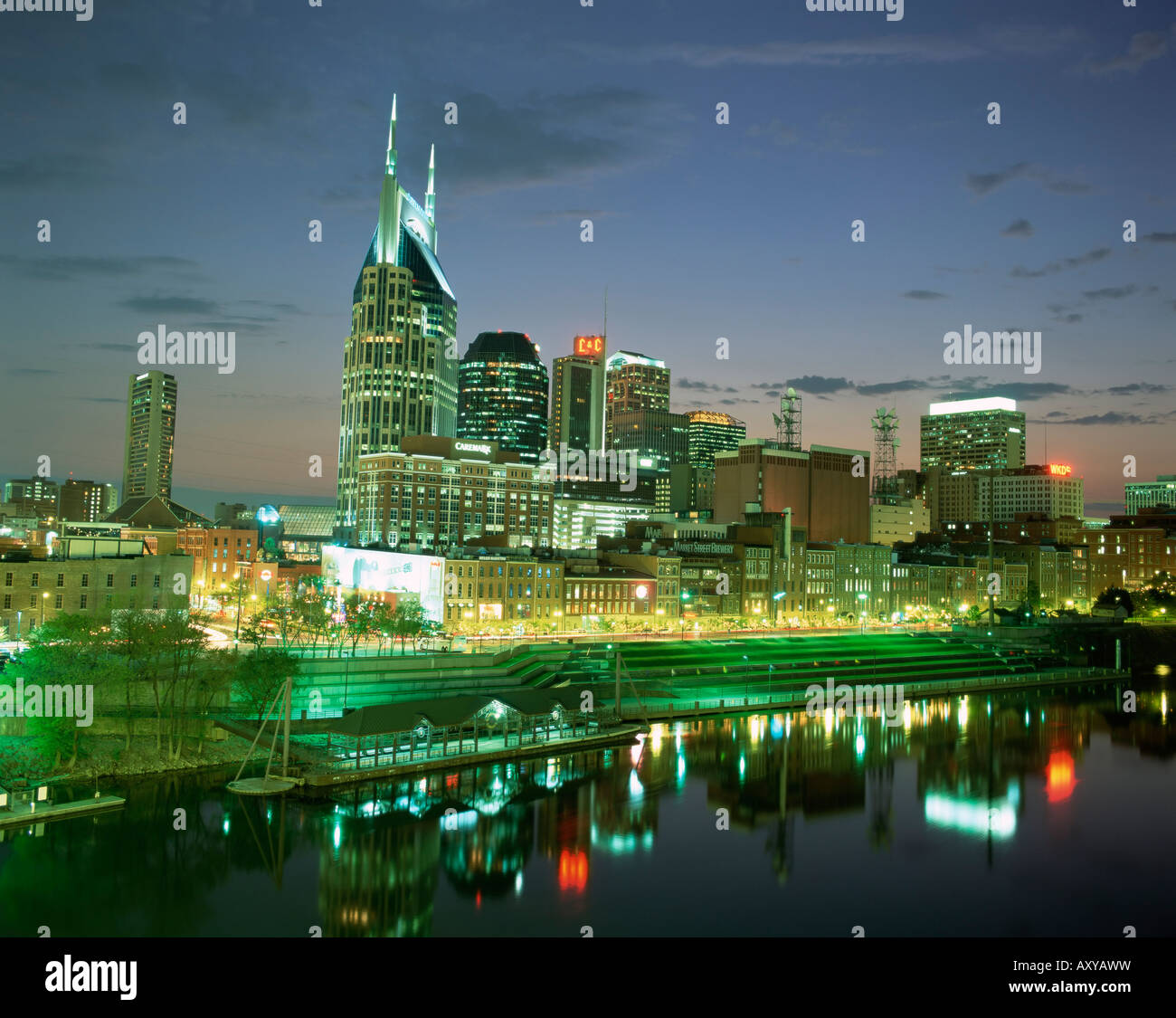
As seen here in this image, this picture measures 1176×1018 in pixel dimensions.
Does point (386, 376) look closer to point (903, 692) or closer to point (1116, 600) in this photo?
point (1116, 600)

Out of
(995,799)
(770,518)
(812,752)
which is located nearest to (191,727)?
(812,752)

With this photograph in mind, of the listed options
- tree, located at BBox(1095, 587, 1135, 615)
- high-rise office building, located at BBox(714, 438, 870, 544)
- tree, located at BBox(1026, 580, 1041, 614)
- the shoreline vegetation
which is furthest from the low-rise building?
tree, located at BBox(1095, 587, 1135, 615)

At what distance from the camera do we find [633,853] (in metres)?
37.7

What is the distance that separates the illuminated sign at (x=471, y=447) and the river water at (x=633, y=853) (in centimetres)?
10799

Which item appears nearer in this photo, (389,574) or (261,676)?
(261,676)

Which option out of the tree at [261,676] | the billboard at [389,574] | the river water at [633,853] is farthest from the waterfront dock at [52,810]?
the billboard at [389,574]

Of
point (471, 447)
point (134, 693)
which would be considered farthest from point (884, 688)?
point (471, 447)

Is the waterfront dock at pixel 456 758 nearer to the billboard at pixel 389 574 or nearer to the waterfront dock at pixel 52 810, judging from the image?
the waterfront dock at pixel 52 810

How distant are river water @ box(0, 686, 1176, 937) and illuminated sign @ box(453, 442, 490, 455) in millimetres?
107988

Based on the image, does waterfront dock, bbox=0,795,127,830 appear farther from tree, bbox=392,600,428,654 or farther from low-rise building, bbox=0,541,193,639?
tree, bbox=392,600,428,654

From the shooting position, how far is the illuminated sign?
156750 millimetres

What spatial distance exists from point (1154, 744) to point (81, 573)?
72778mm

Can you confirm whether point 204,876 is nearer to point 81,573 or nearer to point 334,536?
point 81,573

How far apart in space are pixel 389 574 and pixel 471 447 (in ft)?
212
